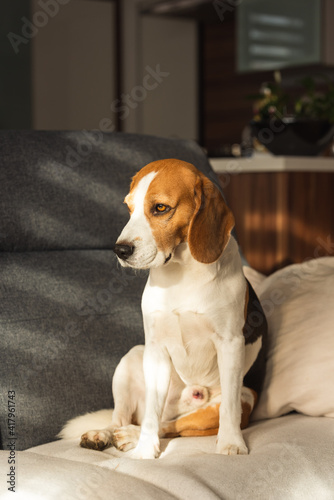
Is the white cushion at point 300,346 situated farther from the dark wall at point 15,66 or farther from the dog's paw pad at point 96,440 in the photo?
the dark wall at point 15,66

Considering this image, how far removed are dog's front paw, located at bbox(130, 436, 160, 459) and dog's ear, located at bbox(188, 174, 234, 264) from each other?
41 centimetres

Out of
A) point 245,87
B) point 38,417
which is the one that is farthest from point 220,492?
point 245,87

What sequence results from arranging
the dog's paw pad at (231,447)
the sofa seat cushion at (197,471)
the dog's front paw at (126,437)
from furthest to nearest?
the dog's front paw at (126,437), the dog's paw pad at (231,447), the sofa seat cushion at (197,471)

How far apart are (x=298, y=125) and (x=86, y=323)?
4.40ft

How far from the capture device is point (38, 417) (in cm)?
171

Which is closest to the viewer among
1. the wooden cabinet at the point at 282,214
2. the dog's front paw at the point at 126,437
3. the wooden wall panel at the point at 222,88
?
the dog's front paw at the point at 126,437

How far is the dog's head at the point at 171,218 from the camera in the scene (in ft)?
4.41

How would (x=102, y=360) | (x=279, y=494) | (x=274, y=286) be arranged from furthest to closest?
1. (x=274, y=286)
2. (x=102, y=360)
3. (x=279, y=494)

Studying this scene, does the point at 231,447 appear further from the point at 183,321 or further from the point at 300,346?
the point at 300,346

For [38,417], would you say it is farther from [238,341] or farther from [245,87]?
[245,87]

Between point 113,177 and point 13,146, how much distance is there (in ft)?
1.00

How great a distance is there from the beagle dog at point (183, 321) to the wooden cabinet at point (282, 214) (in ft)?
3.50

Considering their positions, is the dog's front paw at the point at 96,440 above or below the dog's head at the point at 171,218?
below

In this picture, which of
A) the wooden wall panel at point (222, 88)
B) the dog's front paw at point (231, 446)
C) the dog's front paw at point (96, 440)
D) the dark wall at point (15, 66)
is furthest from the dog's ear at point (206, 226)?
the wooden wall panel at point (222, 88)
